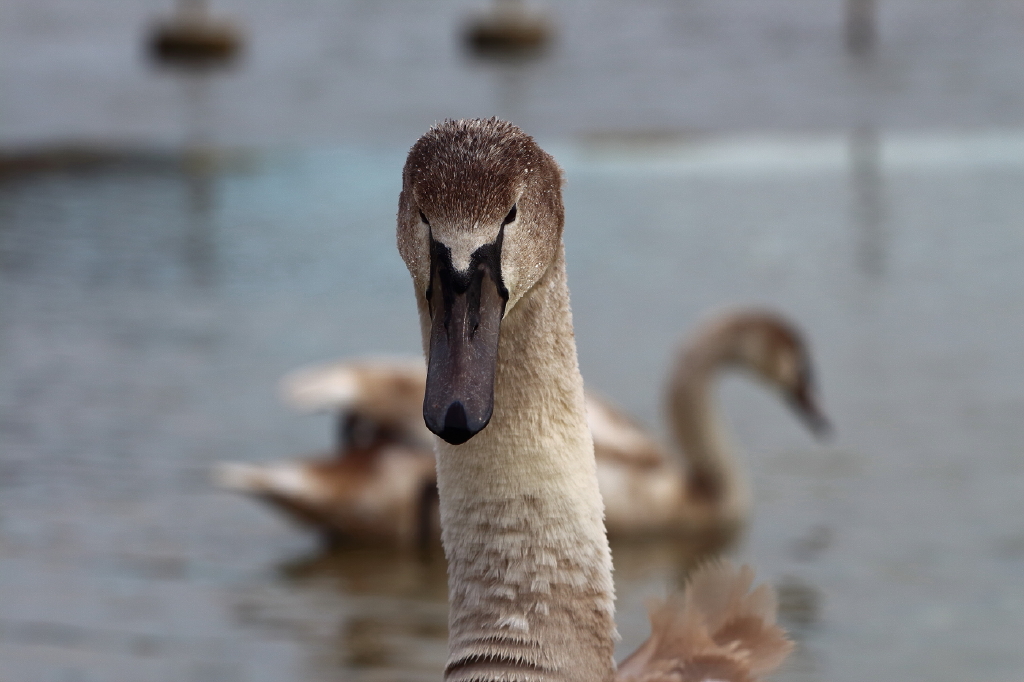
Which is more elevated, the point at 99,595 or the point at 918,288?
the point at 918,288

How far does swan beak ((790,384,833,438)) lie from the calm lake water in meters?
0.16

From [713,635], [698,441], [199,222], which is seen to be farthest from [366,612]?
[199,222]

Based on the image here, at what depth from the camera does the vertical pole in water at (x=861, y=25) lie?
73.7 feet

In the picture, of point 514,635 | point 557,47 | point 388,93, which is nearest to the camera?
point 514,635

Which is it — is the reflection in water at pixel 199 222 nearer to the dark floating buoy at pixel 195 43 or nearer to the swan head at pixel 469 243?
the dark floating buoy at pixel 195 43

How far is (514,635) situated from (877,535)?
421cm

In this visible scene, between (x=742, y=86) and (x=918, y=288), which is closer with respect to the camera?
(x=918, y=288)

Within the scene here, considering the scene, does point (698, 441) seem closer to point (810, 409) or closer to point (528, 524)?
point (810, 409)

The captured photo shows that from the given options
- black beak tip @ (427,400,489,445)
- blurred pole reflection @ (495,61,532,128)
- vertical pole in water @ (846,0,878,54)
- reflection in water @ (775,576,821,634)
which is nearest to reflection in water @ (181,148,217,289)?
blurred pole reflection @ (495,61,532,128)

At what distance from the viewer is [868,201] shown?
12797 mm

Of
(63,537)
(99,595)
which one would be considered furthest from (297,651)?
(63,537)

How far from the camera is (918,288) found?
398 inches

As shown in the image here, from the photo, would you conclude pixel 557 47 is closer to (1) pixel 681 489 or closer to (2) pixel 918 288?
(2) pixel 918 288

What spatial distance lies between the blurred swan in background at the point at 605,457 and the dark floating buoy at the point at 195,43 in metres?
16.7
